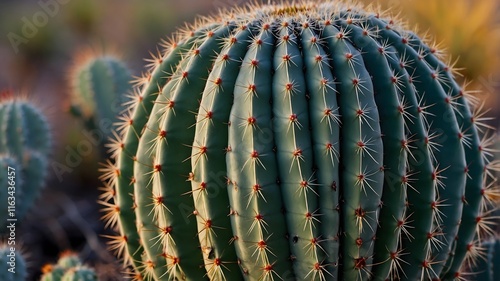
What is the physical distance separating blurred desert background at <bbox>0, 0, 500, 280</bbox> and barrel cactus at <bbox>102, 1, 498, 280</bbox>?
2.17 feet

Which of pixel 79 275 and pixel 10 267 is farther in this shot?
pixel 10 267

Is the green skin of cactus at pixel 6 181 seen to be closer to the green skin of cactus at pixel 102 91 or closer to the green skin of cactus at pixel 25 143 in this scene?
the green skin of cactus at pixel 25 143

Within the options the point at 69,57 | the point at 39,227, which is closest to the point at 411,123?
the point at 39,227

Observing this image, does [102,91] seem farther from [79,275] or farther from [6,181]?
[79,275]

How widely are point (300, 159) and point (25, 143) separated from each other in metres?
2.51

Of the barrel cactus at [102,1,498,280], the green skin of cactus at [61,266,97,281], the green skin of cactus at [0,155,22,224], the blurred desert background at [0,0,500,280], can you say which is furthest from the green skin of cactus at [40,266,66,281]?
the green skin of cactus at [0,155,22,224]

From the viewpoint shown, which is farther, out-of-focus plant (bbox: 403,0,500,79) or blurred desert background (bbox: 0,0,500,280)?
out-of-focus plant (bbox: 403,0,500,79)

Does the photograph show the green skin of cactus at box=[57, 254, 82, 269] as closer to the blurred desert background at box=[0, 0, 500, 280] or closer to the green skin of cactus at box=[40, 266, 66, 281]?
the green skin of cactus at box=[40, 266, 66, 281]

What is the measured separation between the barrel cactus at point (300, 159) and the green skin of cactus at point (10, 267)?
2.31ft

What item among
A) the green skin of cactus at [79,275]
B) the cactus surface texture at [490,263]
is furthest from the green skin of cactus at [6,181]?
the cactus surface texture at [490,263]

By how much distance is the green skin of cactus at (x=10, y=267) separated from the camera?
3311mm

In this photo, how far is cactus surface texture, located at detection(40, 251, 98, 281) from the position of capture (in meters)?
3.12

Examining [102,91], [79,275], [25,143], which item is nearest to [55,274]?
[79,275]

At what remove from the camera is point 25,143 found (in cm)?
444
